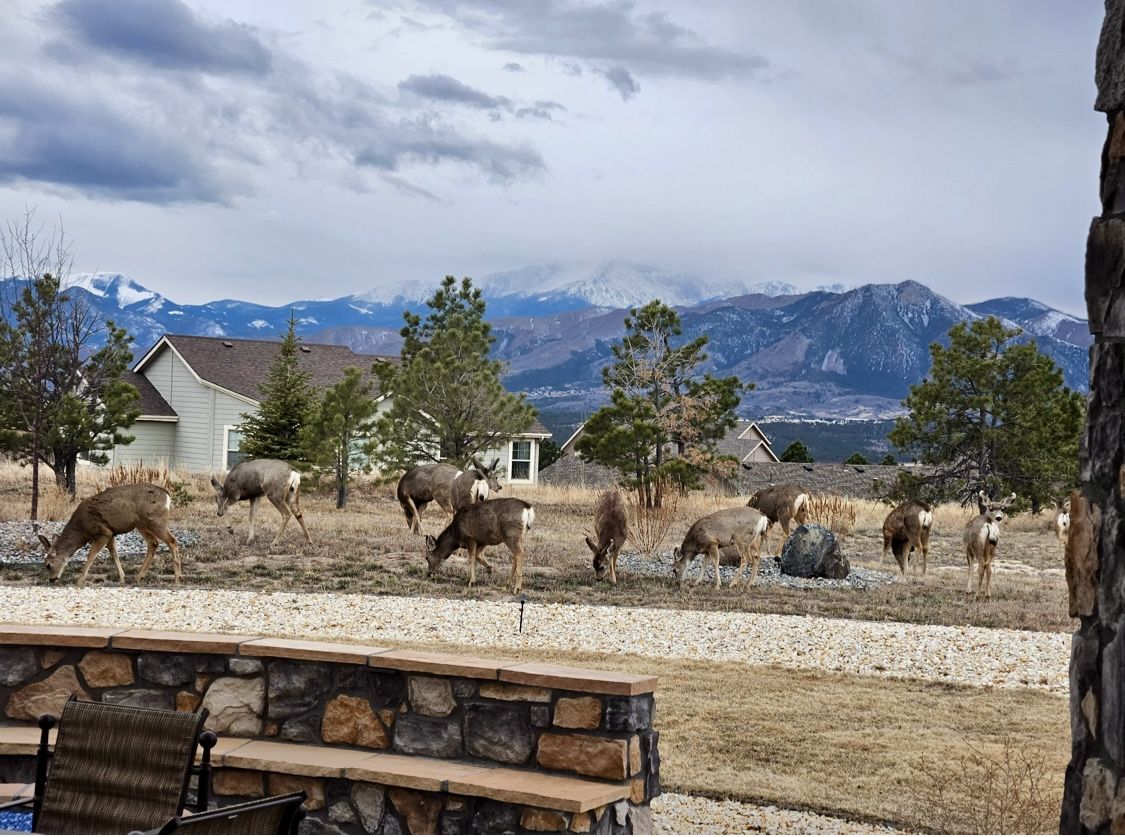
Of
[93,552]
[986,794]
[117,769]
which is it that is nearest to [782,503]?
[93,552]

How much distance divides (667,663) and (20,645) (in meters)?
6.47

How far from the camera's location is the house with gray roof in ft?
135

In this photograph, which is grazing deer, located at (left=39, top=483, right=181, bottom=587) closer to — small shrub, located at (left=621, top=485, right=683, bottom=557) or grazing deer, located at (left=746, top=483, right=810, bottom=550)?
small shrub, located at (left=621, top=485, right=683, bottom=557)

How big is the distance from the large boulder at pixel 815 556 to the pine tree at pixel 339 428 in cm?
1292

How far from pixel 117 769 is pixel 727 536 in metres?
14.0

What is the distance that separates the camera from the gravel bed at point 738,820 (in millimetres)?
6566

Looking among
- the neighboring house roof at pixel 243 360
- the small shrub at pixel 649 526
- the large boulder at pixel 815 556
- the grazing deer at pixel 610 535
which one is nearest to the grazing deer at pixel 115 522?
the grazing deer at pixel 610 535

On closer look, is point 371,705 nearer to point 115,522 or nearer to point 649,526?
point 115,522

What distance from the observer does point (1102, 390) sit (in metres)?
4.02

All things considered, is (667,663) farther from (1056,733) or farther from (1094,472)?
(1094,472)

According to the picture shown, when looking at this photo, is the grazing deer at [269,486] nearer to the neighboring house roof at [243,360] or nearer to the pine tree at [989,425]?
the pine tree at [989,425]

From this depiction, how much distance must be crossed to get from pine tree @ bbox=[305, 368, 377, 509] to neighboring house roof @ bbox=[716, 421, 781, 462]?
139 ft

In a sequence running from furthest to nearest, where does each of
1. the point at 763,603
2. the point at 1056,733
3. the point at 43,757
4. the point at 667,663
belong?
the point at 763,603
the point at 667,663
the point at 1056,733
the point at 43,757

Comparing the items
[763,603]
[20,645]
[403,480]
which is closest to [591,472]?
[403,480]
